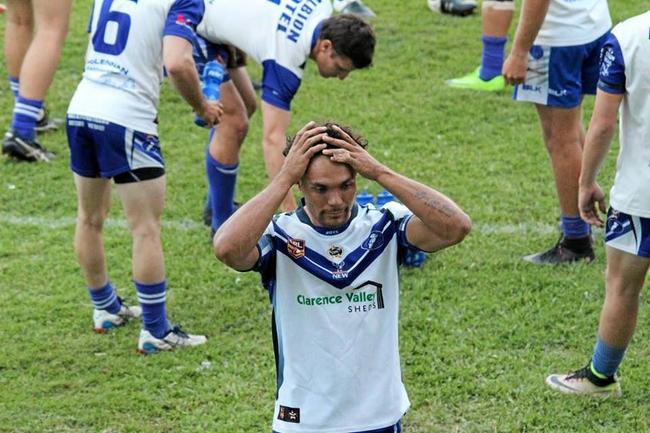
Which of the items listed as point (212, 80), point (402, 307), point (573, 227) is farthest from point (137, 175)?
point (573, 227)

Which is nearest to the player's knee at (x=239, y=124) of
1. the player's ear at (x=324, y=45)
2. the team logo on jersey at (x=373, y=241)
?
the player's ear at (x=324, y=45)

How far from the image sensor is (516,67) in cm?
636

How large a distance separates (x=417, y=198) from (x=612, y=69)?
148 cm

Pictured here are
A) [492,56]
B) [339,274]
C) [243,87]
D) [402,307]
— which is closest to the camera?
[339,274]

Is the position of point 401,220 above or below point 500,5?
above

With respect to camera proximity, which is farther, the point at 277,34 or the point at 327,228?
the point at 277,34

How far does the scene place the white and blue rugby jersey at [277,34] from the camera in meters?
6.30

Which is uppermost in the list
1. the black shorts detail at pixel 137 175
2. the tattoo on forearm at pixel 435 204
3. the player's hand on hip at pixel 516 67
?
the tattoo on forearm at pixel 435 204

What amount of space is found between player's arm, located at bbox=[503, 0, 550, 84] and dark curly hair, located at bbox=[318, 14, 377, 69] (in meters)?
0.80

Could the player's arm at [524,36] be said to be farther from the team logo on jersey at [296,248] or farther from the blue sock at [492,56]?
the team logo on jersey at [296,248]

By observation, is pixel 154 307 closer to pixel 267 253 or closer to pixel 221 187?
pixel 221 187

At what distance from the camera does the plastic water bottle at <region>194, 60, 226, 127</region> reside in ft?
21.2

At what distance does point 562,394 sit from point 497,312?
2.98 ft

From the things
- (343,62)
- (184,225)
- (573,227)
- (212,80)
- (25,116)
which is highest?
(343,62)
